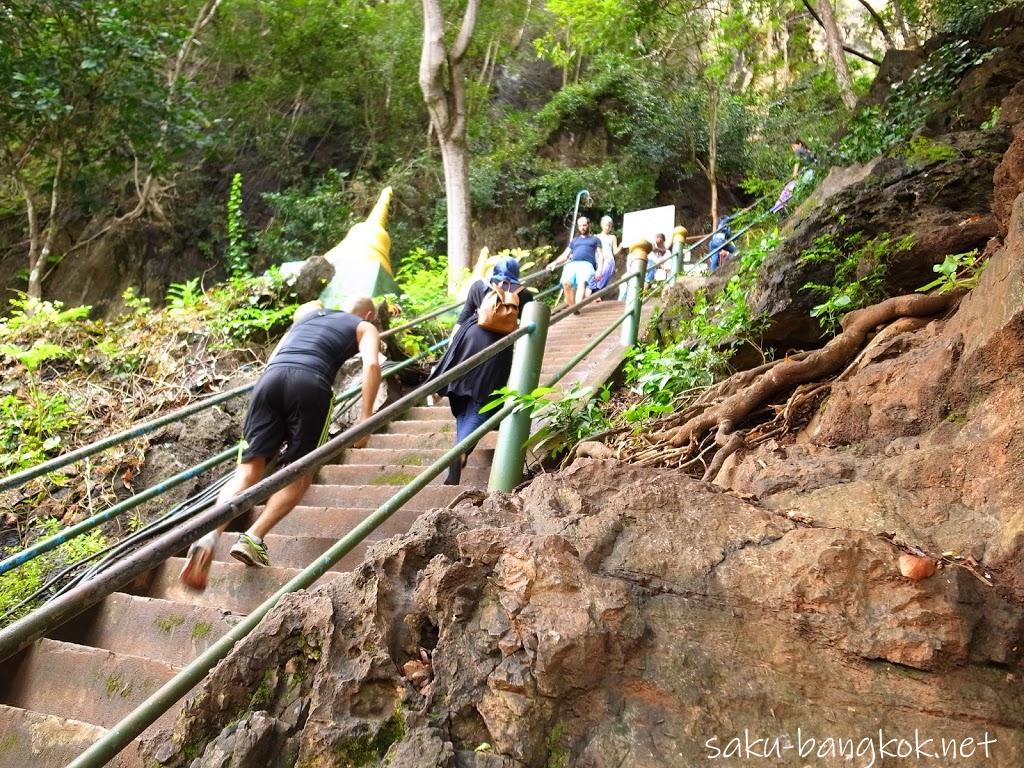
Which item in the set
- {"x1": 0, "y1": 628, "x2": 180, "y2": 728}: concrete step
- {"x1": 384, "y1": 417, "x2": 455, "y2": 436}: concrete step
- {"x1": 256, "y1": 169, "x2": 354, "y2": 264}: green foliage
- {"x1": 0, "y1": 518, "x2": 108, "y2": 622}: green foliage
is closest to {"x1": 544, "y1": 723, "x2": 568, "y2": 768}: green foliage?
{"x1": 0, "y1": 628, "x2": 180, "y2": 728}: concrete step

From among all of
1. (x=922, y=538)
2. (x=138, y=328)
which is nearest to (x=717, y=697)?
(x=922, y=538)

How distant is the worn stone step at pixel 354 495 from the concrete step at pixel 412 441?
2.31 feet

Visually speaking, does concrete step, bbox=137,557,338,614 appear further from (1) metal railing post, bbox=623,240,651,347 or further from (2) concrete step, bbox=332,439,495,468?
(1) metal railing post, bbox=623,240,651,347

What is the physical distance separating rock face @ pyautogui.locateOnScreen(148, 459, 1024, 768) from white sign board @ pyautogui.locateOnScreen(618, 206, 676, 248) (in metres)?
12.9

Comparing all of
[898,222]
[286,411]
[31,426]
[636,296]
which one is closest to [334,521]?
[286,411]

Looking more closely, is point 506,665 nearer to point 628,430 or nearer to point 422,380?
point 628,430

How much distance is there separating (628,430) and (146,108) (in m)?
10.5

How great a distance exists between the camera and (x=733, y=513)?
2002 millimetres

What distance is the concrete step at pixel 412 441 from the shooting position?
4.89 metres

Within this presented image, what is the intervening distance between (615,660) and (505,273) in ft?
10.5

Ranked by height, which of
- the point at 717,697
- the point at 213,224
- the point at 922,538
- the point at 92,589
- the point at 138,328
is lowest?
the point at 717,697

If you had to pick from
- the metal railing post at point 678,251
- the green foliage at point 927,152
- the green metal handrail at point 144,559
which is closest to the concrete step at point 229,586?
the green metal handrail at point 144,559

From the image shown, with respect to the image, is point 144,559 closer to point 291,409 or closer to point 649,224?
point 291,409

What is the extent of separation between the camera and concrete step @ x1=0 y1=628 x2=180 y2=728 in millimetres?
2580
